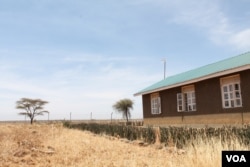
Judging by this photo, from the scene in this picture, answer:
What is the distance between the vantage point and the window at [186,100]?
20.8 metres

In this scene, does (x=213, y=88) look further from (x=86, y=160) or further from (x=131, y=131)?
(x=86, y=160)

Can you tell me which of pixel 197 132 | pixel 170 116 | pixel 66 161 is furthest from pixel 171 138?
pixel 170 116

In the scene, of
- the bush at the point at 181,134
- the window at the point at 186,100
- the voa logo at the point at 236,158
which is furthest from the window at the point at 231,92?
the voa logo at the point at 236,158

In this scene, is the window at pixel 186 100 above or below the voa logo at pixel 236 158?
→ above

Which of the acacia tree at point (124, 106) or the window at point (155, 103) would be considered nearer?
the window at point (155, 103)

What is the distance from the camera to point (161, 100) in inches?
990

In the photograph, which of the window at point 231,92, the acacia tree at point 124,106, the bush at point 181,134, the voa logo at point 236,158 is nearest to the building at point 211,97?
the window at point 231,92

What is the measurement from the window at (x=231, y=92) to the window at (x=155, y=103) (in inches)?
338

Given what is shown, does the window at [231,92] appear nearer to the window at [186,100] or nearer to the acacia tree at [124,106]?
the window at [186,100]

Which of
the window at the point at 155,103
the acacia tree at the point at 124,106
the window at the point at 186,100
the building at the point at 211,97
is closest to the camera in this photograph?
the building at the point at 211,97

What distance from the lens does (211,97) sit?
1844 centimetres

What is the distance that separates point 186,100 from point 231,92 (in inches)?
202

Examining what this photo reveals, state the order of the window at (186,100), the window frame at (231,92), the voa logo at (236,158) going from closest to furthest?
the voa logo at (236,158), the window frame at (231,92), the window at (186,100)

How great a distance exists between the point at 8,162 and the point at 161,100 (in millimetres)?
15858
